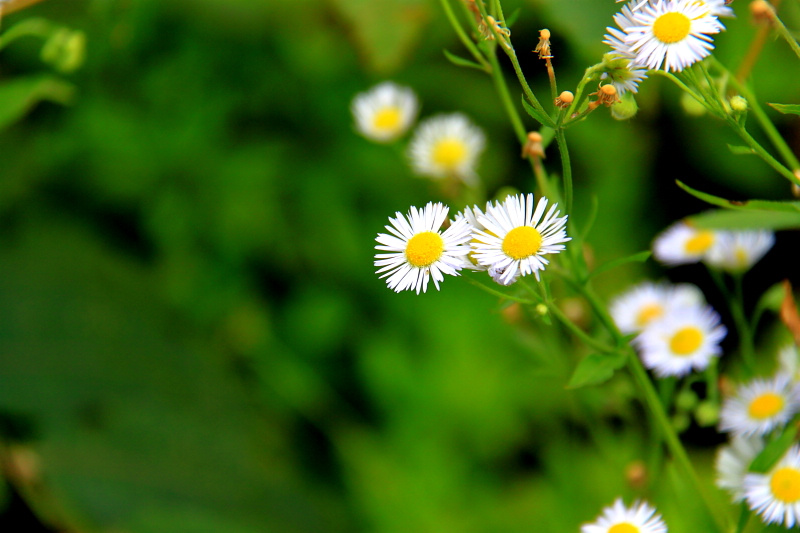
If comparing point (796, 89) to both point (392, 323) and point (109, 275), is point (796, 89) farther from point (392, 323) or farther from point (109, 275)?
point (109, 275)

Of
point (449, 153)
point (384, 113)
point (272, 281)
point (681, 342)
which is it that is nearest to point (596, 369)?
point (681, 342)

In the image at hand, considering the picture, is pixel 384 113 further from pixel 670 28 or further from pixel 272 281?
pixel 670 28

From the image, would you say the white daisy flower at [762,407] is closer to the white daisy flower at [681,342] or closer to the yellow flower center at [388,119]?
the white daisy flower at [681,342]

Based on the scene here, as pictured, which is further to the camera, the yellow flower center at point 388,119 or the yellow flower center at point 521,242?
the yellow flower center at point 388,119

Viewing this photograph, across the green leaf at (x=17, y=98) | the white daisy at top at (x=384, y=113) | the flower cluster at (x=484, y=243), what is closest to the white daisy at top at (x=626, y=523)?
the flower cluster at (x=484, y=243)

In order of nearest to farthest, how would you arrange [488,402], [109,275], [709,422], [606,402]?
[709,422] → [606,402] → [488,402] → [109,275]

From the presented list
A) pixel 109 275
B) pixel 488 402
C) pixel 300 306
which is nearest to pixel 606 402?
pixel 488 402

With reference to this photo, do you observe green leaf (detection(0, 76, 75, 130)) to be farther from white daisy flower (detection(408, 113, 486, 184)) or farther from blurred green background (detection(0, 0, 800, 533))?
white daisy flower (detection(408, 113, 486, 184))
